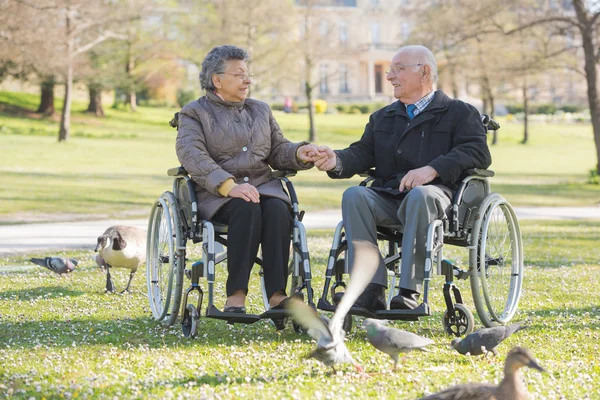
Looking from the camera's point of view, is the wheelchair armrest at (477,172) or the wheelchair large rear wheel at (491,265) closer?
the wheelchair large rear wheel at (491,265)

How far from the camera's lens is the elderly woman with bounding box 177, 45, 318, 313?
5.21 m

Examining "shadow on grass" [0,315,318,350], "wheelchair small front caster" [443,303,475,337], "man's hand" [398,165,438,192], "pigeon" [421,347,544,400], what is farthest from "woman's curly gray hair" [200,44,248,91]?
"pigeon" [421,347,544,400]

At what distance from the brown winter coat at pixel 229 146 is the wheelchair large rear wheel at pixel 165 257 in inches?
8.2

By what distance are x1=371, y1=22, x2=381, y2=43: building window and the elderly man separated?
66.2 metres

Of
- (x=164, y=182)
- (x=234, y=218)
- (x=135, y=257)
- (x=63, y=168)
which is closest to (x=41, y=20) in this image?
(x=63, y=168)

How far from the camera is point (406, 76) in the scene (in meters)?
5.73

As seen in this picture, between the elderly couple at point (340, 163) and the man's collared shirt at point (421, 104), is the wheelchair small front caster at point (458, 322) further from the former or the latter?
the man's collared shirt at point (421, 104)

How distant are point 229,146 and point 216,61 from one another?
1.70 feet

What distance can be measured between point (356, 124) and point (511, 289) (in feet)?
140

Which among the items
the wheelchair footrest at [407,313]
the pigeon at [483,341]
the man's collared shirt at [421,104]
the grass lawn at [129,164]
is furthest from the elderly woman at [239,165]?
the grass lawn at [129,164]

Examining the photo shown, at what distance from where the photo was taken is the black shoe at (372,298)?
16.5 feet

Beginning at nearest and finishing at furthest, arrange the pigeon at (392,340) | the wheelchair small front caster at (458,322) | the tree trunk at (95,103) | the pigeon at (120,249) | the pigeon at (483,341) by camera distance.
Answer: the pigeon at (392,340) → the pigeon at (483,341) → the wheelchair small front caster at (458,322) → the pigeon at (120,249) → the tree trunk at (95,103)

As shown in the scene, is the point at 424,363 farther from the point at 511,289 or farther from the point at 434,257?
the point at 511,289

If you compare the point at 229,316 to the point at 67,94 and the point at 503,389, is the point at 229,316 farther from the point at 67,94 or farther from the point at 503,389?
the point at 67,94
